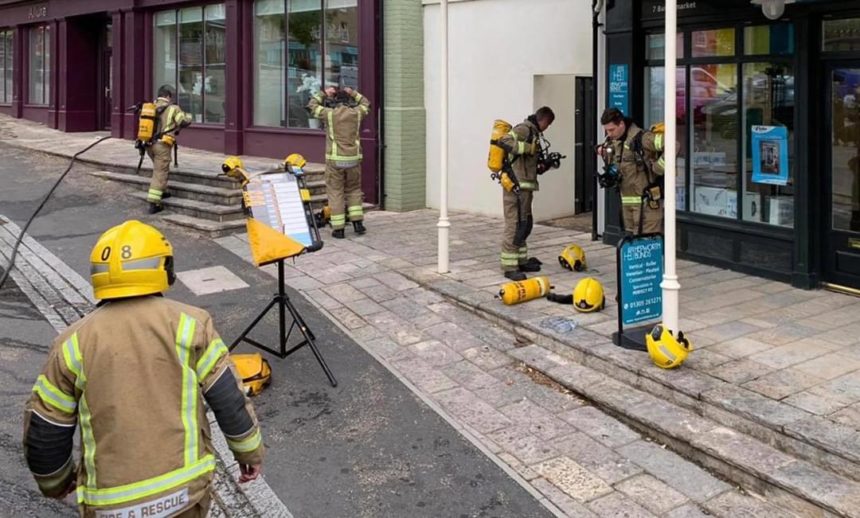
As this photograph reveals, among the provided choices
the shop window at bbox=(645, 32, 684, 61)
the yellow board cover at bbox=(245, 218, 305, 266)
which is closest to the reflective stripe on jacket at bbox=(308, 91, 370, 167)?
the shop window at bbox=(645, 32, 684, 61)

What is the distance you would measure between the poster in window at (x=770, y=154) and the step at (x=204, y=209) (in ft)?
21.7

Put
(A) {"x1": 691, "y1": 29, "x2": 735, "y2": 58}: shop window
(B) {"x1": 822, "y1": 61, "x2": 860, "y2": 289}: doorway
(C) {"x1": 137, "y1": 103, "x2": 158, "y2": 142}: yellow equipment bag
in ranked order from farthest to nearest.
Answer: (C) {"x1": 137, "y1": 103, "x2": 158, "y2": 142}: yellow equipment bag < (A) {"x1": 691, "y1": 29, "x2": 735, "y2": 58}: shop window < (B) {"x1": 822, "y1": 61, "x2": 860, "y2": 289}: doorway

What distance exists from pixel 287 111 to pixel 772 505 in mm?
12127

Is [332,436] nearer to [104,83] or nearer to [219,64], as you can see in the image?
[219,64]

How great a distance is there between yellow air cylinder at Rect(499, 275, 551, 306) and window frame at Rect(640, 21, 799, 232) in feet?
8.24

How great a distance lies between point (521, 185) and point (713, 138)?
7.55 feet

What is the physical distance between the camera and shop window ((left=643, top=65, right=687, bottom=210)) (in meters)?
9.13

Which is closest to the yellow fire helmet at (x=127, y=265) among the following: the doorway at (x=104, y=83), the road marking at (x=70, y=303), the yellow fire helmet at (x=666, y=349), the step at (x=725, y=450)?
the road marking at (x=70, y=303)

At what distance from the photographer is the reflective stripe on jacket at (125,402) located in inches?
104

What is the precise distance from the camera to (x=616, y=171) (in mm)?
7371

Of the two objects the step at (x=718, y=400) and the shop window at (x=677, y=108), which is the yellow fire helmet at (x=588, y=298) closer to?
the step at (x=718, y=400)

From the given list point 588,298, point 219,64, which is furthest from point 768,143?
point 219,64

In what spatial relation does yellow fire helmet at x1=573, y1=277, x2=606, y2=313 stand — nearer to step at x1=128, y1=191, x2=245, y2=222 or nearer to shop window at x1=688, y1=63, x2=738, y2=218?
shop window at x1=688, y1=63, x2=738, y2=218

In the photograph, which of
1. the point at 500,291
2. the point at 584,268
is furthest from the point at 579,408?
the point at 584,268
